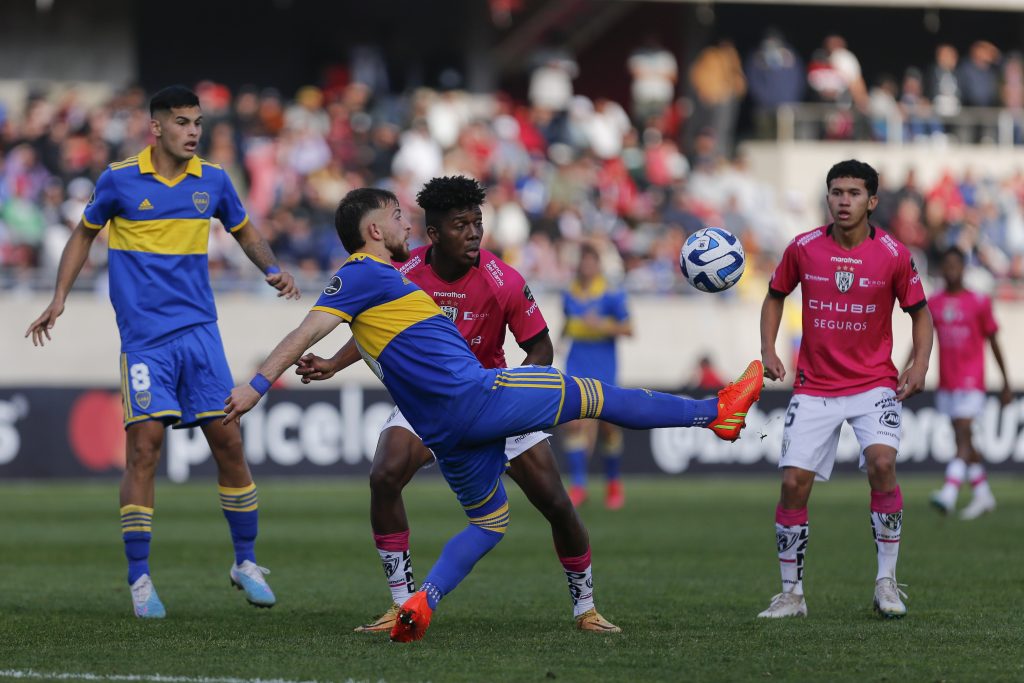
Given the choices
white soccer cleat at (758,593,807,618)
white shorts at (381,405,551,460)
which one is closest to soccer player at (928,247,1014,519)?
white soccer cleat at (758,593,807,618)

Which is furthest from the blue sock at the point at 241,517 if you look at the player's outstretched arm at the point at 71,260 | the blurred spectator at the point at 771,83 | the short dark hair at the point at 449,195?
→ the blurred spectator at the point at 771,83

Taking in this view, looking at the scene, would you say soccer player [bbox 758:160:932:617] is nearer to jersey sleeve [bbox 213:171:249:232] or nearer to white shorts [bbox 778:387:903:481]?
white shorts [bbox 778:387:903:481]

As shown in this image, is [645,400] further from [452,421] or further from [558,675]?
[558,675]

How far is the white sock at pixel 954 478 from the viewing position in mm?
16328

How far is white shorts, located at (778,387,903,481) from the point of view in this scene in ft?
29.8

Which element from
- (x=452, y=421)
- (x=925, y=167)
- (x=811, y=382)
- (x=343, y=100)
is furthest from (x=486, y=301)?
(x=925, y=167)

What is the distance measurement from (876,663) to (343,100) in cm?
2200

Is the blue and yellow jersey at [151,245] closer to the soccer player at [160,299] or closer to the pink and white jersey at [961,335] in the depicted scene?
the soccer player at [160,299]

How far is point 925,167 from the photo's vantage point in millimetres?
30188

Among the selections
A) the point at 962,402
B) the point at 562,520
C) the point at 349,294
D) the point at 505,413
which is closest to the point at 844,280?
the point at 562,520

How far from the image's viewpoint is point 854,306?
30.1ft

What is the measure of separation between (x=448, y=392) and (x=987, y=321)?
390 inches

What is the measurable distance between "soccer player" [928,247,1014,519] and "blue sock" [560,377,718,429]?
903 centimetres

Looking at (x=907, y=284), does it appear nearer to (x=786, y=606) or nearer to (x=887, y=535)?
(x=887, y=535)
